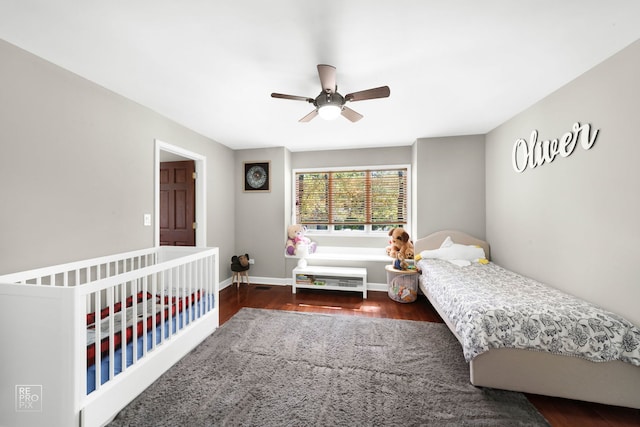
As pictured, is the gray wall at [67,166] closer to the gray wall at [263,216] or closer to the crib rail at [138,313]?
the crib rail at [138,313]

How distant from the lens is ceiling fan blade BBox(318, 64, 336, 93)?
1.72 meters

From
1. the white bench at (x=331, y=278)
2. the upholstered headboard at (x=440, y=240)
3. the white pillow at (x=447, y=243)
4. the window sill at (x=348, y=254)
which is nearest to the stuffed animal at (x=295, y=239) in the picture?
the window sill at (x=348, y=254)

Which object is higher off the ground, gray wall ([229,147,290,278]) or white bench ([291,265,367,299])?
gray wall ([229,147,290,278])

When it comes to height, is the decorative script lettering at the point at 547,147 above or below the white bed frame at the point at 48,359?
above

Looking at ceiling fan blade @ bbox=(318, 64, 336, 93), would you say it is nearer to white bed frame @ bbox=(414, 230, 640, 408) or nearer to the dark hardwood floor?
white bed frame @ bbox=(414, 230, 640, 408)

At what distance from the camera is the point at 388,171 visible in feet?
14.1

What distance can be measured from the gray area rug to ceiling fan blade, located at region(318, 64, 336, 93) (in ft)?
7.17

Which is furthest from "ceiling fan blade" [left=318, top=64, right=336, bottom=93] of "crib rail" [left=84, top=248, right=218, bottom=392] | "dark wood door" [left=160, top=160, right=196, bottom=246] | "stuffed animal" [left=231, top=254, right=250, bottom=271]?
"stuffed animal" [left=231, top=254, right=250, bottom=271]

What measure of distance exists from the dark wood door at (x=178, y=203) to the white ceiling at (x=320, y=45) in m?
1.23

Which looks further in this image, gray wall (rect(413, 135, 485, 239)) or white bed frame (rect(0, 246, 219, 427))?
gray wall (rect(413, 135, 485, 239))

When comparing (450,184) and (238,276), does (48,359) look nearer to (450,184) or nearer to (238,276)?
(238,276)

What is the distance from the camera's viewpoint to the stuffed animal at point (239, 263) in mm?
3948

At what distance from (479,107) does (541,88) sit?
1.66ft

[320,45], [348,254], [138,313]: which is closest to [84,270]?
[138,313]
